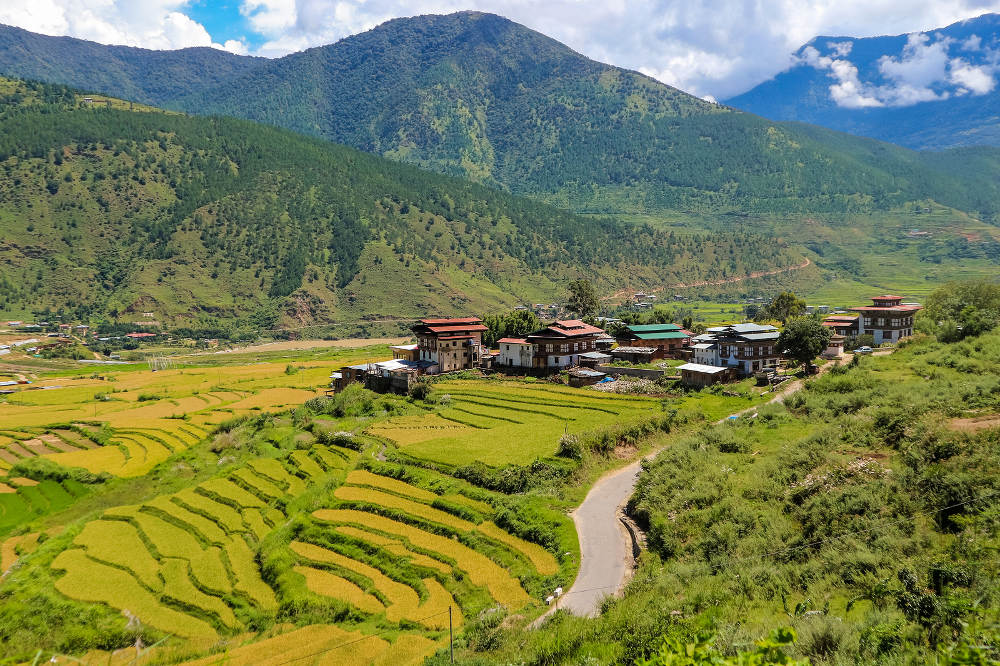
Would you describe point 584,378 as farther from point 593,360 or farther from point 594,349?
point 594,349

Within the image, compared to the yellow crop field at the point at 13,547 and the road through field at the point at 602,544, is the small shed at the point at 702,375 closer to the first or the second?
the road through field at the point at 602,544

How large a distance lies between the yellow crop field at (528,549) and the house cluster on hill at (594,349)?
39.4m

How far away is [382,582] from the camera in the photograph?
117 ft

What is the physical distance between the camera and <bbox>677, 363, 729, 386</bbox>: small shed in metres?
72.3

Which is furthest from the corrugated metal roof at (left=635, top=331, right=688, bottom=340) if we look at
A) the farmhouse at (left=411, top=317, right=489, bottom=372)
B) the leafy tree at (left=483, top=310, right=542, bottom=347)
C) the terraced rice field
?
the farmhouse at (left=411, top=317, right=489, bottom=372)

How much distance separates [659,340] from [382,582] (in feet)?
205

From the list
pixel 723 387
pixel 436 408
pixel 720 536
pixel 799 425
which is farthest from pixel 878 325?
pixel 720 536

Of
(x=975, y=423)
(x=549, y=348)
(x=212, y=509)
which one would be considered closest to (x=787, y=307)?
(x=549, y=348)

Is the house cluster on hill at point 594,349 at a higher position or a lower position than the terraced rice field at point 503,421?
higher

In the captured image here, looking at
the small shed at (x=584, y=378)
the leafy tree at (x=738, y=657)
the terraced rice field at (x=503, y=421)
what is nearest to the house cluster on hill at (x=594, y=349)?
the small shed at (x=584, y=378)

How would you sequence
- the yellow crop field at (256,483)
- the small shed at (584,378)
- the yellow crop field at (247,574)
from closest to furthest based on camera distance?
the yellow crop field at (247,574)
the yellow crop field at (256,483)
the small shed at (584,378)

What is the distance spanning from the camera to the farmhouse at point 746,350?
248 ft

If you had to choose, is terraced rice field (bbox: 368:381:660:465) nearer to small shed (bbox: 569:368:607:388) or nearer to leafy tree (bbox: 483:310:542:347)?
small shed (bbox: 569:368:607:388)

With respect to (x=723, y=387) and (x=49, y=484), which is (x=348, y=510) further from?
(x=723, y=387)
